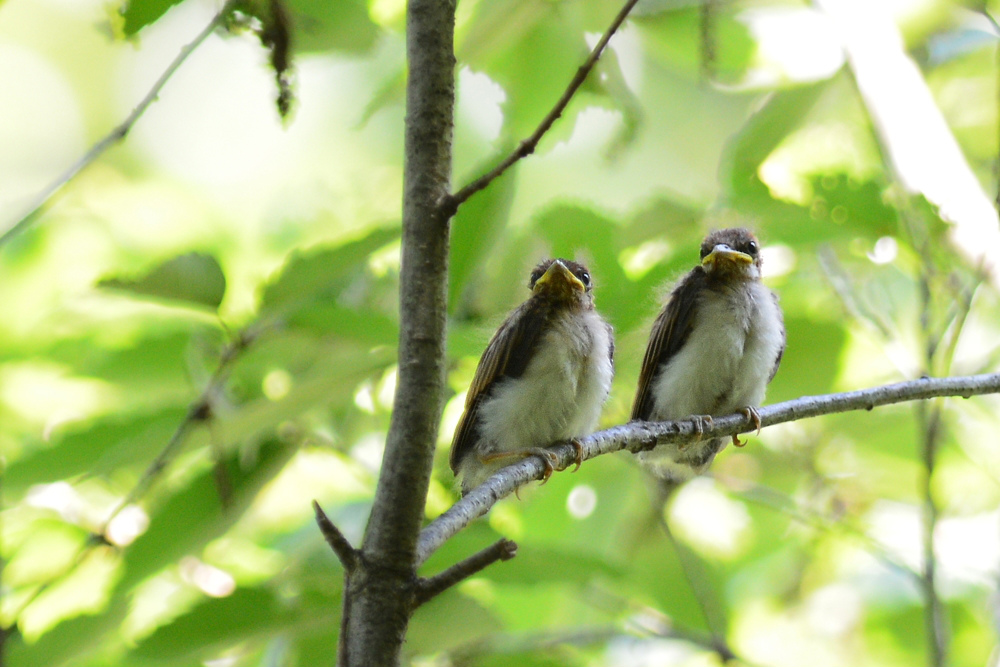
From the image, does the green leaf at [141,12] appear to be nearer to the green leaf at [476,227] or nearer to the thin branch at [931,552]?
the green leaf at [476,227]

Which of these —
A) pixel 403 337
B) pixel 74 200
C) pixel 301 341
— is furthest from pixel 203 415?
pixel 74 200

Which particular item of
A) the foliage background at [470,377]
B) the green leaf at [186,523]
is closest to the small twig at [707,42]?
the foliage background at [470,377]

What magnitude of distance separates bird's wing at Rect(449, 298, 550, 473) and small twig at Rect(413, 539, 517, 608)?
4.45ft

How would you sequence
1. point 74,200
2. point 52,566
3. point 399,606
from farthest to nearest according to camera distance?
point 74,200
point 52,566
point 399,606

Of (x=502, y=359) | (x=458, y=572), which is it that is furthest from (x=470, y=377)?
(x=458, y=572)

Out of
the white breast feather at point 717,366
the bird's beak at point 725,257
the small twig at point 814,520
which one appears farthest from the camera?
the bird's beak at point 725,257

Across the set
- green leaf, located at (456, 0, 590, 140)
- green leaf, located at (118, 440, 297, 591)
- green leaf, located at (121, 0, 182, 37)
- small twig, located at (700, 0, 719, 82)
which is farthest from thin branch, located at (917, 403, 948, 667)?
green leaf, located at (121, 0, 182, 37)

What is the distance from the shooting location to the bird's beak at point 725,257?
3.00 metres

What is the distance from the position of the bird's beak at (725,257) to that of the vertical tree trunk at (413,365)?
6.03 ft

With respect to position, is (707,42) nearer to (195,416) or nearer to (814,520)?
(195,416)

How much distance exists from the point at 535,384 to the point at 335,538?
1.48m

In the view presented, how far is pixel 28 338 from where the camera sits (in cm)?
274

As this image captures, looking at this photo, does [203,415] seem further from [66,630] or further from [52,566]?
[52,566]

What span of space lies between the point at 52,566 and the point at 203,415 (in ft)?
3.37
